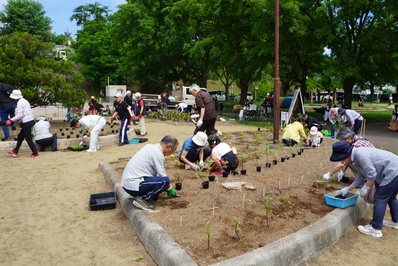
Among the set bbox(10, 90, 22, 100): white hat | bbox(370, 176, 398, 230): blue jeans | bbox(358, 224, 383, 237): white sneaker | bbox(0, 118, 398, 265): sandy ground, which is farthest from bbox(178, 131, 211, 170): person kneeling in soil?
bbox(10, 90, 22, 100): white hat

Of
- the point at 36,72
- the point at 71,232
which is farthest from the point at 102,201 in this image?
the point at 36,72

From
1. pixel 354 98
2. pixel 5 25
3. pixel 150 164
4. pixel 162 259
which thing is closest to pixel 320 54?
pixel 150 164

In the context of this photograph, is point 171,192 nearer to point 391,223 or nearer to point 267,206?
point 267,206

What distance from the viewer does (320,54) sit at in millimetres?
18688

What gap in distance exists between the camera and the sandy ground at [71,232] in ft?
11.8

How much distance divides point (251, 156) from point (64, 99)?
29.4ft

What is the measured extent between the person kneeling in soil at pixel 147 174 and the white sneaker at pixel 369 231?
277 centimetres

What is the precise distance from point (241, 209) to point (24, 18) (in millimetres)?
48308

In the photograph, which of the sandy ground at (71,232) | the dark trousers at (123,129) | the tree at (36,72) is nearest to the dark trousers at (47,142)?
the dark trousers at (123,129)

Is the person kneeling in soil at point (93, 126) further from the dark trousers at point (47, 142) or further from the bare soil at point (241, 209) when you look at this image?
the bare soil at point (241, 209)

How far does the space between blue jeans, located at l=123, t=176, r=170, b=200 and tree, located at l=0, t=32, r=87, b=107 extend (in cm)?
965

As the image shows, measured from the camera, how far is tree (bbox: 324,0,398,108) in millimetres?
15141

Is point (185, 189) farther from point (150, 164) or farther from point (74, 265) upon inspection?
point (74, 265)

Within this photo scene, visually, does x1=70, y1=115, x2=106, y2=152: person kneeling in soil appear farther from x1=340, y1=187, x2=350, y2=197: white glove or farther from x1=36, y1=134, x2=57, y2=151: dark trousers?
x1=340, y1=187, x2=350, y2=197: white glove
